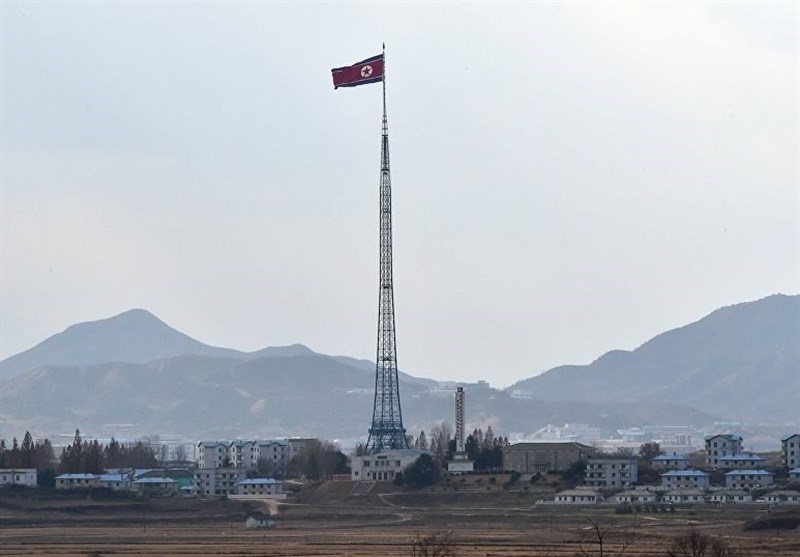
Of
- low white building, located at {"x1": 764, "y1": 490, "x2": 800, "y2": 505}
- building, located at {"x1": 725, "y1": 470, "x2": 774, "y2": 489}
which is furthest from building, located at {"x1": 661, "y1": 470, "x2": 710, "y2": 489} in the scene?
low white building, located at {"x1": 764, "y1": 490, "x2": 800, "y2": 505}

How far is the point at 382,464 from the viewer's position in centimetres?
12681

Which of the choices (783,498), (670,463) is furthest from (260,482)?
(783,498)

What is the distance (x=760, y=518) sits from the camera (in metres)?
96.2

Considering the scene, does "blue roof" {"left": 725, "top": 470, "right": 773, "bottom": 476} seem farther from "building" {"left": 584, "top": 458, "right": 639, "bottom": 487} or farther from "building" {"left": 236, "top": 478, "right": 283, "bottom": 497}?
"building" {"left": 236, "top": 478, "right": 283, "bottom": 497}

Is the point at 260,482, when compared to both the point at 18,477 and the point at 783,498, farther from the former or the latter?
the point at 783,498

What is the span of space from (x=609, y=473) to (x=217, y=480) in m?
27.7

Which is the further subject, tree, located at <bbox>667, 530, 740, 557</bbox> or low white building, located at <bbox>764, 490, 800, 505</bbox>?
low white building, located at <bbox>764, 490, 800, 505</bbox>

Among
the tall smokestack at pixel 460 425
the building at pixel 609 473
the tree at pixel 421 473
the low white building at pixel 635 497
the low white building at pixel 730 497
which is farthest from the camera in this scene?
the tall smokestack at pixel 460 425

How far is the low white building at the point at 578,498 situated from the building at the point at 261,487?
2183cm

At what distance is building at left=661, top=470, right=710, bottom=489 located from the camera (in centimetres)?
11569

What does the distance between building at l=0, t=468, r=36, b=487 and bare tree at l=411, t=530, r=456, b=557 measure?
142ft

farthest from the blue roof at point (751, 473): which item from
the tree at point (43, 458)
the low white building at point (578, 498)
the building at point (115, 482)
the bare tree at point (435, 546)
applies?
the tree at point (43, 458)

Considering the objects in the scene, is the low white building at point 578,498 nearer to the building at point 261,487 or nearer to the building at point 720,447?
the building at point 261,487

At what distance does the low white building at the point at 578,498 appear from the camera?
359 feet
